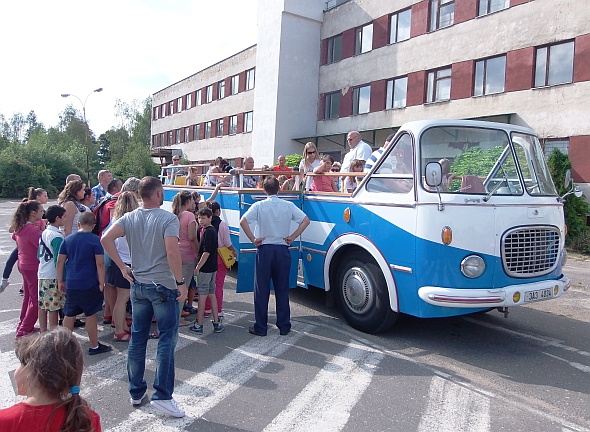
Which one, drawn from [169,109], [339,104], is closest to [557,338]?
[339,104]

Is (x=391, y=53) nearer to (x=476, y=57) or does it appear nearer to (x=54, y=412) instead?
(x=476, y=57)

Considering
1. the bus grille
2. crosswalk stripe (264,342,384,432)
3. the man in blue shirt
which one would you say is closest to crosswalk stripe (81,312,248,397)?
the man in blue shirt

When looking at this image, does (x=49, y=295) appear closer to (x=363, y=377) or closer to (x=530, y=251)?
(x=363, y=377)

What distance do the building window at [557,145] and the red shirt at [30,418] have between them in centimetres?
1960

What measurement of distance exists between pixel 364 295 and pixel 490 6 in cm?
1890

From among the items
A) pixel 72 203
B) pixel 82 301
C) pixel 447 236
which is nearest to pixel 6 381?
pixel 82 301

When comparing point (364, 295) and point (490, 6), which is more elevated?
point (490, 6)

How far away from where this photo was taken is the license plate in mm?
5578

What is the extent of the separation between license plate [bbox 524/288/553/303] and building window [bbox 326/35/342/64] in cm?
2570

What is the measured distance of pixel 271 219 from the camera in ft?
20.4

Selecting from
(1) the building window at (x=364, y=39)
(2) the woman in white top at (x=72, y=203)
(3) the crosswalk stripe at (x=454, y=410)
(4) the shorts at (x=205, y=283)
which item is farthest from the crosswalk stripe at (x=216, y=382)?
(1) the building window at (x=364, y=39)

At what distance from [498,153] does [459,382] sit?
2.80 meters

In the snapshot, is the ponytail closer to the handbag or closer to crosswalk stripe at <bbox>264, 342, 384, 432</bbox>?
the handbag

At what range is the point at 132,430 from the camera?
12.6ft
